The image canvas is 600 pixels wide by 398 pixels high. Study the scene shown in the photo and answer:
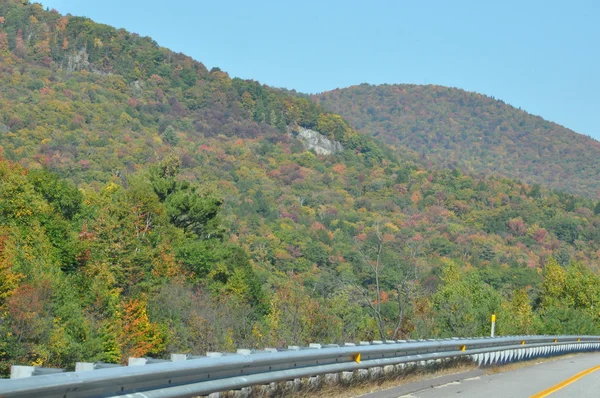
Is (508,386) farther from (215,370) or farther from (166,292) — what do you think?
(166,292)

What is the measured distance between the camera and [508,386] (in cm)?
1518

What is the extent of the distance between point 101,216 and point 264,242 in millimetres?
56785

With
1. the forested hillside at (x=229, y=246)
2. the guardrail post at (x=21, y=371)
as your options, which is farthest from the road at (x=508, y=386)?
the guardrail post at (x=21, y=371)

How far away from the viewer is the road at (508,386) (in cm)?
1330

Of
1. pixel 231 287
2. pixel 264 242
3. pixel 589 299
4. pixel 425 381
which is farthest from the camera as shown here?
pixel 264 242

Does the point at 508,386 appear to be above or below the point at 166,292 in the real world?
above

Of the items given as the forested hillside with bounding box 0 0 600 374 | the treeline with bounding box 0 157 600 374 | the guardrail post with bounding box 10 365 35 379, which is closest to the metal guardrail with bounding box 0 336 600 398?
the guardrail post with bounding box 10 365 35 379

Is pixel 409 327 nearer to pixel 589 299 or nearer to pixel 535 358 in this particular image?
pixel 535 358

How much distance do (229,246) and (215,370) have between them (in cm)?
6167

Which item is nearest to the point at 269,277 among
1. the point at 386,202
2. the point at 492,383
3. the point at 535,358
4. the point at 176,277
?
the point at 176,277

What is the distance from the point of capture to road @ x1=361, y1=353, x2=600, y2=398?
43.7 feet

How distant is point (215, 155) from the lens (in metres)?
183

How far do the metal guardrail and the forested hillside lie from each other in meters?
7.28

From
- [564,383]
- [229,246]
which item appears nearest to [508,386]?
[564,383]
